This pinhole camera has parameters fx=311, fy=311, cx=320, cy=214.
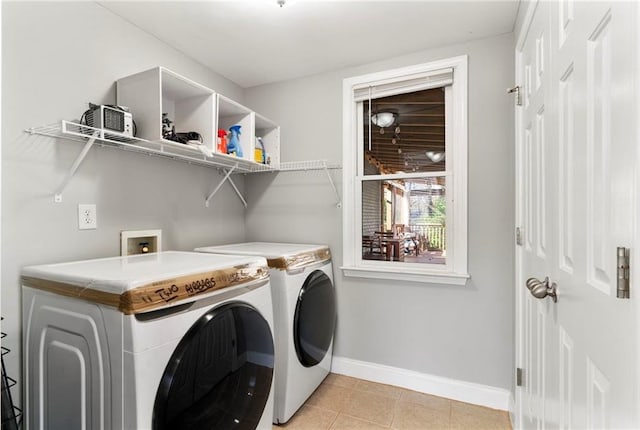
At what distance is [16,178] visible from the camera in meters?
1.29

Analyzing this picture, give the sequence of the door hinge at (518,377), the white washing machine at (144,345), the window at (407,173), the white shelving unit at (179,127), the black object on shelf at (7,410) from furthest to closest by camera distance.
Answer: the window at (407,173) → the door hinge at (518,377) → the white shelving unit at (179,127) → the black object on shelf at (7,410) → the white washing machine at (144,345)

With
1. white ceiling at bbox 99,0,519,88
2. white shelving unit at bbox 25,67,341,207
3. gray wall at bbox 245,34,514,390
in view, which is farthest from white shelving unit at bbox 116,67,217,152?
gray wall at bbox 245,34,514,390

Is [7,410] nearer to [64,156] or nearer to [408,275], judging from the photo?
[64,156]

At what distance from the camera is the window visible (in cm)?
202

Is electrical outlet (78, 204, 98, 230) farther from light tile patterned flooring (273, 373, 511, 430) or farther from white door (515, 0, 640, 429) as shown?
white door (515, 0, 640, 429)

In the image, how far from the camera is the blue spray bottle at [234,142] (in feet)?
6.69

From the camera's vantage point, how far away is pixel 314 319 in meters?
1.95

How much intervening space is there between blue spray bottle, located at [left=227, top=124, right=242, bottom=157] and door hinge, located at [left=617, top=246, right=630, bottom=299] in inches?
74.6

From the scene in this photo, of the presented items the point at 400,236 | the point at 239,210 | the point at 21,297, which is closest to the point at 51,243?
the point at 21,297

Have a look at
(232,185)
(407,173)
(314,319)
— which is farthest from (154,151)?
(407,173)

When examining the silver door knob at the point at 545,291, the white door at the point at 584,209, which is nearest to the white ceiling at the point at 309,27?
the white door at the point at 584,209

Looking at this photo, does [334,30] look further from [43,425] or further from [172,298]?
[43,425]

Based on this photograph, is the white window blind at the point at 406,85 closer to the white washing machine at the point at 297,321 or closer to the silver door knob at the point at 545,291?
the white washing machine at the point at 297,321

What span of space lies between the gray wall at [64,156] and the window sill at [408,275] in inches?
49.1
